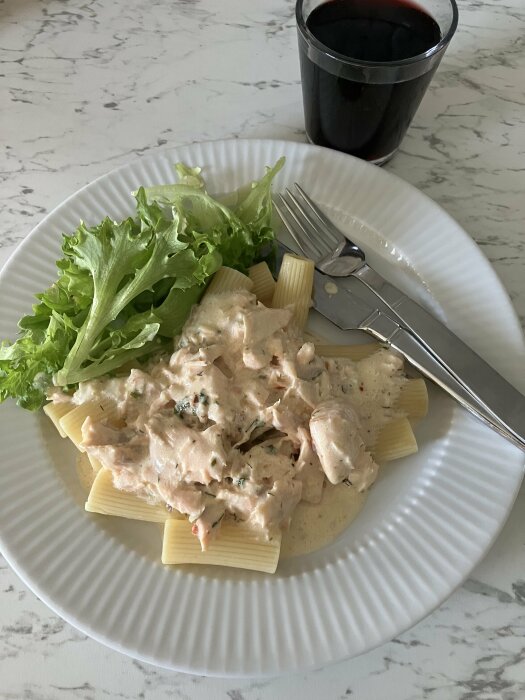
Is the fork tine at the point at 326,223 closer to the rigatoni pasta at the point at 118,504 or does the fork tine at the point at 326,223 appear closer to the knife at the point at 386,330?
the knife at the point at 386,330

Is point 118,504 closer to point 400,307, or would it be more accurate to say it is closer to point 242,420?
point 242,420

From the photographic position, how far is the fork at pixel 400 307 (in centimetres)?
Answer: 129

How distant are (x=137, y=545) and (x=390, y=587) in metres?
0.51

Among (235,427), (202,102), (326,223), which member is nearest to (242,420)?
(235,427)

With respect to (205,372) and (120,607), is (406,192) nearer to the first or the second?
(205,372)

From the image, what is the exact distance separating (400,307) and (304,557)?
608 millimetres

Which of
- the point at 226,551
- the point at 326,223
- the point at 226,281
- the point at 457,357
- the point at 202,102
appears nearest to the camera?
the point at 226,551

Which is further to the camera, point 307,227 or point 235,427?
point 307,227

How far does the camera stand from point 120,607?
1164 mm

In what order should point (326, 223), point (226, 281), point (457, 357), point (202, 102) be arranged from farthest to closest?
point (202, 102)
point (326, 223)
point (226, 281)
point (457, 357)

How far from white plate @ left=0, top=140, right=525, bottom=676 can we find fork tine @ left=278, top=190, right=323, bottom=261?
0.23 meters

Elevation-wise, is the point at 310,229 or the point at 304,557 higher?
the point at 310,229

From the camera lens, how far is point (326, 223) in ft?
5.14

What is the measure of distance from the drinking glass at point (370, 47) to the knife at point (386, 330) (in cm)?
41
